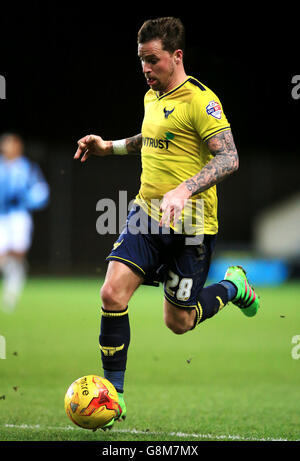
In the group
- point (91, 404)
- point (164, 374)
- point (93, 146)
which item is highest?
point (93, 146)

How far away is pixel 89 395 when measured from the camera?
12.3 ft

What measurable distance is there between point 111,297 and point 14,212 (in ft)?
27.8

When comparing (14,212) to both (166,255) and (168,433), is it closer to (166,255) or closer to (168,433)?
(166,255)

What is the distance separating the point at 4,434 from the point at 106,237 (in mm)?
15174

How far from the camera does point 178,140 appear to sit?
13.7 feet

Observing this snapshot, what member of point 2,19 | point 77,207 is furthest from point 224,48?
point 77,207

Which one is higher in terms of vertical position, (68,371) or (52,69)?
(52,69)

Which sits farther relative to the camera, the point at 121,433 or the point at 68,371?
the point at 68,371

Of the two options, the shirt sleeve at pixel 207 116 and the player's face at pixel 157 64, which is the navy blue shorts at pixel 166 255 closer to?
the shirt sleeve at pixel 207 116

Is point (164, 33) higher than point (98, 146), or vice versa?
point (164, 33)

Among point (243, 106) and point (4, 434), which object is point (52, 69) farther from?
point (4, 434)

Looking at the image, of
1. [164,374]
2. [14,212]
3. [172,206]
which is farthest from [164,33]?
[14,212]

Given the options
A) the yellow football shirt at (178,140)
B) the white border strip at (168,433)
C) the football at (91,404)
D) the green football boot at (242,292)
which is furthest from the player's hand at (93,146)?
the white border strip at (168,433)

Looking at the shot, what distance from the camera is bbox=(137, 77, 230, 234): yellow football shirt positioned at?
13.2 ft
